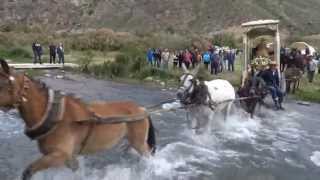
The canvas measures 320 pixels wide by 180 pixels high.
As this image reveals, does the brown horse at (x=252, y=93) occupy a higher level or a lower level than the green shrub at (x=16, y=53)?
lower

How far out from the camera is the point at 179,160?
13000 mm

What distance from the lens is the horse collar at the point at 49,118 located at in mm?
8117

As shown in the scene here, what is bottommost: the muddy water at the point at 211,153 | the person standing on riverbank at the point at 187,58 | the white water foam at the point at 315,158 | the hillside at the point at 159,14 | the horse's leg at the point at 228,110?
the white water foam at the point at 315,158

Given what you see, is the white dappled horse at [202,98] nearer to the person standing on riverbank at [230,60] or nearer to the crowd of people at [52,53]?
the person standing on riverbank at [230,60]

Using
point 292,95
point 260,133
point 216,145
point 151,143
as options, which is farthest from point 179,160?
point 292,95

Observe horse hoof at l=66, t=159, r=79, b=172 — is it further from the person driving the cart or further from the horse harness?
the person driving the cart

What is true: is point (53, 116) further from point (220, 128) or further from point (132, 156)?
point (220, 128)

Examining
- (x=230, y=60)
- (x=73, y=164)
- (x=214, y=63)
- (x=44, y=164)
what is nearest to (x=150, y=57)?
(x=214, y=63)

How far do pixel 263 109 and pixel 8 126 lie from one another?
27.5ft

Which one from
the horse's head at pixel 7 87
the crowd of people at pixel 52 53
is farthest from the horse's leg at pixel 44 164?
the crowd of people at pixel 52 53

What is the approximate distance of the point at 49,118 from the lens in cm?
823

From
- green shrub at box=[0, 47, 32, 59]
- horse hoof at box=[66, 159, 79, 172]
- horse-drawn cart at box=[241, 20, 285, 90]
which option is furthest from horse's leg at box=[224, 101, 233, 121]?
green shrub at box=[0, 47, 32, 59]

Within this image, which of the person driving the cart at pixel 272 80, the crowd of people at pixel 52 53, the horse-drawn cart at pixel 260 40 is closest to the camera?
the person driving the cart at pixel 272 80

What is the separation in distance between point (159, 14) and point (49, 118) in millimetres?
81595
